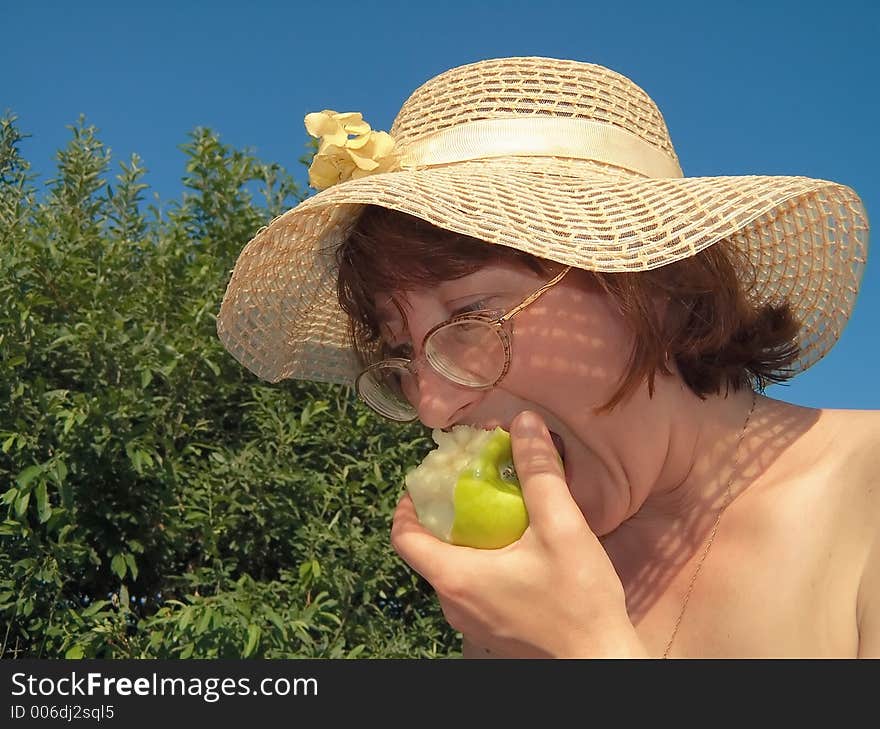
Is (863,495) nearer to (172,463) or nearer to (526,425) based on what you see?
(526,425)

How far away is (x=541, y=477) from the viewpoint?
1597 mm

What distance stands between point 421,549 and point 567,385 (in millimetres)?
413

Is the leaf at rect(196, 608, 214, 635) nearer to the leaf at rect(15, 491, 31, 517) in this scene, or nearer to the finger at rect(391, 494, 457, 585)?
the leaf at rect(15, 491, 31, 517)

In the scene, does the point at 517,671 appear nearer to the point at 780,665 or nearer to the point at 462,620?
the point at 462,620

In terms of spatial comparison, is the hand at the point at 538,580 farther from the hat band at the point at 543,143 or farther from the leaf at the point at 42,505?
the leaf at the point at 42,505

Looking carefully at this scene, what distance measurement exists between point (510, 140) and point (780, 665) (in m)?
1.14

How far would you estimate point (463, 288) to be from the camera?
1801 mm

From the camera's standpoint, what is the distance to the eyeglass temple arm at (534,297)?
5.77 ft

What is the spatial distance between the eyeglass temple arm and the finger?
0.43 metres

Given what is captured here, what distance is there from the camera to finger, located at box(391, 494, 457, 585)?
1.63m

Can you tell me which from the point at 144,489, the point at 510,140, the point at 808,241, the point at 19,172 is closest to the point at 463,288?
the point at 510,140

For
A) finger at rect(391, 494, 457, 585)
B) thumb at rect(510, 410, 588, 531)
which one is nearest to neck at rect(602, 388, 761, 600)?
thumb at rect(510, 410, 588, 531)

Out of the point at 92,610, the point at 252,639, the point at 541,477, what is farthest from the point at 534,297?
the point at 92,610

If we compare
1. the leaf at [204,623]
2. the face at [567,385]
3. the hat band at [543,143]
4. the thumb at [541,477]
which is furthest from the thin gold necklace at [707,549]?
the leaf at [204,623]
